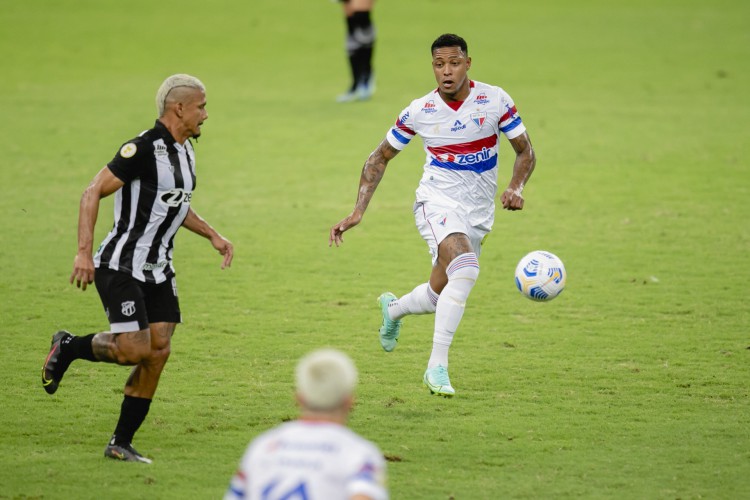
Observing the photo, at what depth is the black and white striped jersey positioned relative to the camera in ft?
22.2

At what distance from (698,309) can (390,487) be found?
5.40 m

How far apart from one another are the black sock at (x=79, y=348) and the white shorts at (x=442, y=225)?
260cm

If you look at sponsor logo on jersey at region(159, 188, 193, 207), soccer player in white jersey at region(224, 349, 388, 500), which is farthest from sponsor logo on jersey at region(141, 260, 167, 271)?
soccer player in white jersey at region(224, 349, 388, 500)

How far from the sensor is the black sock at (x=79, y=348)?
273 inches

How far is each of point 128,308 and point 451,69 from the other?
3.15 meters

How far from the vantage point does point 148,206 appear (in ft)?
22.4

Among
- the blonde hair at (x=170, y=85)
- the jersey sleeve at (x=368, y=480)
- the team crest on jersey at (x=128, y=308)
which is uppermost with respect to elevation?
the blonde hair at (x=170, y=85)

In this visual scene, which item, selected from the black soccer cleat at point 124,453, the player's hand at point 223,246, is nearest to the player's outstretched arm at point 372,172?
the player's hand at point 223,246

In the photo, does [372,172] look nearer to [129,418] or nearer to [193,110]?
[193,110]

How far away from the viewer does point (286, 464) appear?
4.01 metres

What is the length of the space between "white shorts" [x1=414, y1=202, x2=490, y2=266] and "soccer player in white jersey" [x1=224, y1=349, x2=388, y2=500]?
4.30 m

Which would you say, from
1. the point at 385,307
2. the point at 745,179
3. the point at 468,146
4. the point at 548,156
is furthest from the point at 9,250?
the point at 745,179

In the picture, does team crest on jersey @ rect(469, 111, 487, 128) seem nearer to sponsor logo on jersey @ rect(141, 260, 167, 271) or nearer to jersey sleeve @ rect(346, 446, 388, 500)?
sponsor logo on jersey @ rect(141, 260, 167, 271)

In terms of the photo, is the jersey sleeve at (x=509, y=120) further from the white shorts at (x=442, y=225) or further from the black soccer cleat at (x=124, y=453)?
the black soccer cleat at (x=124, y=453)
